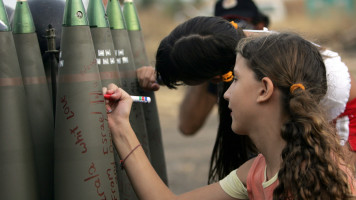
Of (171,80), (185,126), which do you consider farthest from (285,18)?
(171,80)

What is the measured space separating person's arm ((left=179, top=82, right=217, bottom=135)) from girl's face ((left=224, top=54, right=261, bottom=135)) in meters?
1.92

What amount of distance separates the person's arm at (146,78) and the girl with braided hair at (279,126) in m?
0.28

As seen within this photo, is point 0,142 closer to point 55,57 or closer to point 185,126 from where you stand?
point 55,57

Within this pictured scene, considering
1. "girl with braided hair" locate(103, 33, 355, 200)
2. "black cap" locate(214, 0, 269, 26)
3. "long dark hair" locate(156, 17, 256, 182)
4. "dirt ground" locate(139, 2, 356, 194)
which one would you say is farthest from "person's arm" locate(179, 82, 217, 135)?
"girl with braided hair" locate(103, 33, 355, 200)

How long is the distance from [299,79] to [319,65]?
0.41ft

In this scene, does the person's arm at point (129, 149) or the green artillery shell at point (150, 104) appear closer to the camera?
the person's arm at point (129, 149)

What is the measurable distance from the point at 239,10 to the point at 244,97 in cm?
223

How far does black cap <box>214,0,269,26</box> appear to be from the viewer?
371 centimetres

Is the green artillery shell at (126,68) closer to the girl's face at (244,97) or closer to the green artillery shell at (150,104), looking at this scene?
the green artillery shell at (150,104)

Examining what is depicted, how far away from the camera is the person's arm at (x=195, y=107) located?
3.66 metres

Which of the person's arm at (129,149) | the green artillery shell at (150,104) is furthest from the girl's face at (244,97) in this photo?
the green artillery shell at (150,104)

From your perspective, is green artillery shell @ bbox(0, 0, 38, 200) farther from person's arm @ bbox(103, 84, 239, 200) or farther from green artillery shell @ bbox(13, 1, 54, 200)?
person's arm @ bbox(103, 84, 239, 200)

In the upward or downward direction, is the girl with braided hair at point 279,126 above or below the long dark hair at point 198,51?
below

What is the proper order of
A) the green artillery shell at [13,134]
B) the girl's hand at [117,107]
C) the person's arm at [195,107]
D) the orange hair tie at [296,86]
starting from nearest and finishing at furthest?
the green artillery shell at [13,134], the orange hair tie at [296,86], the girl's hand at [117,107], the person's arm at [195,107]
